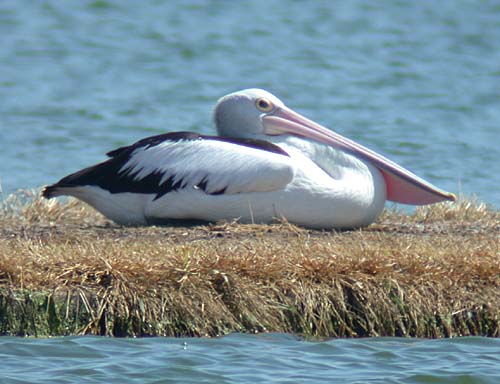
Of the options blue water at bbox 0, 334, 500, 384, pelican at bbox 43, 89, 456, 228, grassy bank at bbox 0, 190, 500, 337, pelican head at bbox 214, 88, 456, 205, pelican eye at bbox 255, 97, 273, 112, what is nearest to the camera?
blue water at bbox 0, 334, 500, 384

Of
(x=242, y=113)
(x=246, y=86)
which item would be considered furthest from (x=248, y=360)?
(x=246, y=86)

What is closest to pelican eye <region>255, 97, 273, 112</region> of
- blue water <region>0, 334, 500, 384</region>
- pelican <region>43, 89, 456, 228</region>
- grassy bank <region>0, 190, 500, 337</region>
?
pelican <region>43, 89, 456, 228</region>

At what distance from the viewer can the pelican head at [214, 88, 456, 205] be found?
9.06m

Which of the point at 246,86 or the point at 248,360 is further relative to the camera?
the point at 246,86

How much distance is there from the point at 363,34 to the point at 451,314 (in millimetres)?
21120

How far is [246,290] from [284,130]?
2677mm

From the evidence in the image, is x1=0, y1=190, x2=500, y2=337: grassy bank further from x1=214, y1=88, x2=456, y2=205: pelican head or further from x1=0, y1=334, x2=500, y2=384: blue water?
x1=214, y1=88, x2=456, y2=205: pelican head

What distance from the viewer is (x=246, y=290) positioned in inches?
264

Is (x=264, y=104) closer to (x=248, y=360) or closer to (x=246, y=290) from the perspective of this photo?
(x=246, y=290)

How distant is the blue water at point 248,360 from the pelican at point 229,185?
1.99 m

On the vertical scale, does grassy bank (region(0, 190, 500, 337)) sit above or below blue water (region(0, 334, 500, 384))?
above

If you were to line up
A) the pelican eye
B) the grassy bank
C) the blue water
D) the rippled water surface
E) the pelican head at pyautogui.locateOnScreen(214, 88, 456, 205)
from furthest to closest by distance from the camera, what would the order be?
1. the rippled water surface
2. the pelican eye
3. the pelican head at pyautogui.locateOnScreen(214, 88, 456, 205)
4. the grassy bank
5. the blue water

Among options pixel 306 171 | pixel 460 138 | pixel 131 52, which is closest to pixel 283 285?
pixel 306 171

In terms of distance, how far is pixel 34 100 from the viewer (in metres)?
21.1
